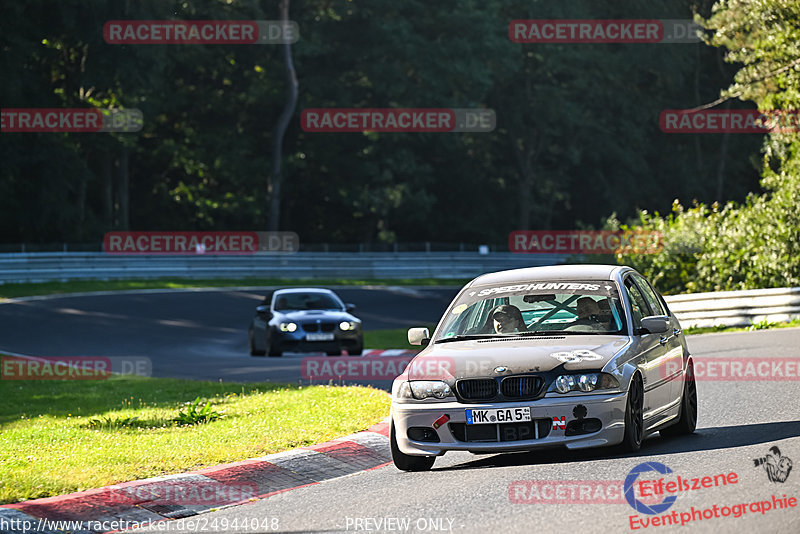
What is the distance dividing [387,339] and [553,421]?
61.2ft

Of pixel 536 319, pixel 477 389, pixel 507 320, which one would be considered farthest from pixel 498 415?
pixel 536 319

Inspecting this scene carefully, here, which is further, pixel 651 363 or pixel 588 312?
pixel 588 312

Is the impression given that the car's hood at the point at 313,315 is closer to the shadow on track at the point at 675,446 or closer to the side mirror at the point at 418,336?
the side mirror at the point at 418,336

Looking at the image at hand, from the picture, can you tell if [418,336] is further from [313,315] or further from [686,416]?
[313,315]

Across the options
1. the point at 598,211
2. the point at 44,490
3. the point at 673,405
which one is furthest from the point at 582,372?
the point at 598,211

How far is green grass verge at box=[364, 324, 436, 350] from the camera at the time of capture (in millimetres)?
24517

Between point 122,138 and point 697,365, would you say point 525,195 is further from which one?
point 697,365

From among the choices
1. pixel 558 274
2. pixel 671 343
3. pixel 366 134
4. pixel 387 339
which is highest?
pixel 366 134

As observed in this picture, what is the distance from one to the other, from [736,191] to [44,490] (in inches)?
2830

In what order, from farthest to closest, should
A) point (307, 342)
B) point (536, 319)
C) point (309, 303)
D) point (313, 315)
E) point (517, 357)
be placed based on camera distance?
point (309, 303) → point (313, 315) → point (307, 342) → point (536, 319) → point (517, 357)

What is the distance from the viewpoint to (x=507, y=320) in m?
9.65

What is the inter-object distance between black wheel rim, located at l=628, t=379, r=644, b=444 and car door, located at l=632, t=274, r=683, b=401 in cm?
90

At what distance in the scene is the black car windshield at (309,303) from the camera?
74.8 ft

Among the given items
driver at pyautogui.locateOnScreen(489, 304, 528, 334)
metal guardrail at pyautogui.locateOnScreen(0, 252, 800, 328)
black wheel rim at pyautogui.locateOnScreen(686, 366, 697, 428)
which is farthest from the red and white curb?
metal guardrail at pyautogui.locateOnScreen(0, 252, 800, 328)
